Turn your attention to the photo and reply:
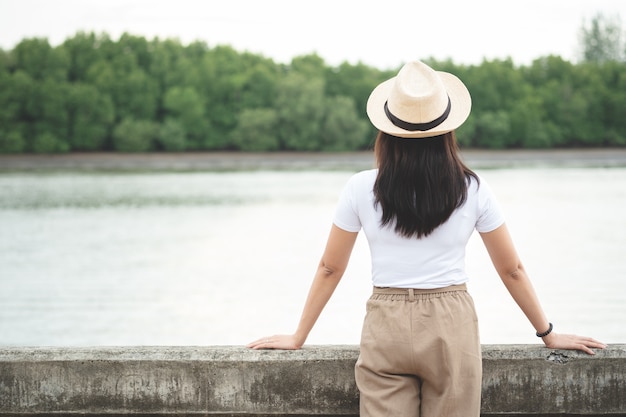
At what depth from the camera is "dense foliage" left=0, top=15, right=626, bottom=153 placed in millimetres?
72312

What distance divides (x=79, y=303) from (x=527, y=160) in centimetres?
6197

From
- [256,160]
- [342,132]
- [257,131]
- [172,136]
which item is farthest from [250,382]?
[172,136]

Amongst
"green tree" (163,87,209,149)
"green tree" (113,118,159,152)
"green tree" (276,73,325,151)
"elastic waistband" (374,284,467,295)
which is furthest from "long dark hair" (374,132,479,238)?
"green tree" (163,87,209,149)

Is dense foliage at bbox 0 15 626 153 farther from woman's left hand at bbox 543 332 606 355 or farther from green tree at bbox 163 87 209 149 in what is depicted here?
woman's left hand at bbox 543 332 606 355

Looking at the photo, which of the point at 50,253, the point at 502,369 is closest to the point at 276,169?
the point at 50,253

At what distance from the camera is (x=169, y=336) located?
1022cm

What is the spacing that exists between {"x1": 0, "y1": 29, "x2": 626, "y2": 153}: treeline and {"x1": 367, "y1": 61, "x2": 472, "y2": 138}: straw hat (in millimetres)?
70747

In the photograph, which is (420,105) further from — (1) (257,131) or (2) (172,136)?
(2) (172,136)

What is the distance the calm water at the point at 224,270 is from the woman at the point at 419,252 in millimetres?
7283

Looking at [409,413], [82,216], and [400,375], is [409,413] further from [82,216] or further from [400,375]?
[82,216]

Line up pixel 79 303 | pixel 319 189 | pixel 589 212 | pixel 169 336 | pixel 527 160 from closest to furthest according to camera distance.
A: pixel 169 336, pixel 79 303, pixel 589 212, pixel 319 189, pixel 527 160

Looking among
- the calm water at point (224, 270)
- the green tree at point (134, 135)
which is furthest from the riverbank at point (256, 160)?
the calm water at point (224, 270)

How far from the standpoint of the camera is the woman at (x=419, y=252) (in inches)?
93.7

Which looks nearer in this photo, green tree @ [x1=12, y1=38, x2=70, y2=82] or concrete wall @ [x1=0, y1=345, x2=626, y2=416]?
concrete wall @ [x1=0, y1=345, x2=626, y2=416]
